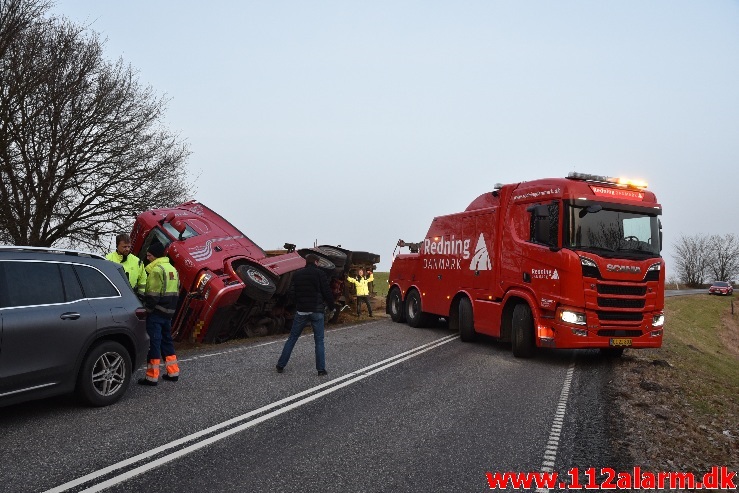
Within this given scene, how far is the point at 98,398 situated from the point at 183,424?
1.26m

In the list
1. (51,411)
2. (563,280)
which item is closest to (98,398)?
(51,411)

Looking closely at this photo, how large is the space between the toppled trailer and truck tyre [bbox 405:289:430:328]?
3.40 m

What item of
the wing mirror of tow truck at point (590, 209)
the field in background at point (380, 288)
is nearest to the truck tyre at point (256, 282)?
the wing mirror of tow truck at point (590, 209)

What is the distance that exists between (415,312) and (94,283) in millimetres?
10394

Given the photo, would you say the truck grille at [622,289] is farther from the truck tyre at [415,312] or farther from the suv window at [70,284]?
the suv window at [70,284]

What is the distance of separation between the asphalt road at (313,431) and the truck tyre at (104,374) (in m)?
0.17

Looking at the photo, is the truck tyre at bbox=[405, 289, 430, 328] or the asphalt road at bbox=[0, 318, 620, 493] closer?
the asphalt road at bbox=[0, 318, 620, 493]

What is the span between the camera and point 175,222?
43.7 feet

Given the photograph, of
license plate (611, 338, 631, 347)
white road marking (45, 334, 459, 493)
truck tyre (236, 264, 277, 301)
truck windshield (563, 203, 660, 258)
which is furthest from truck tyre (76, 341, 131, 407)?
license plate (611, 338, 631, 347)

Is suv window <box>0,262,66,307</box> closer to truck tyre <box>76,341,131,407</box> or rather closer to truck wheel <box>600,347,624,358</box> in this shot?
truck tyre <box>76,341,131,407</box>

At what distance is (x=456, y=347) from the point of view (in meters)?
12.3

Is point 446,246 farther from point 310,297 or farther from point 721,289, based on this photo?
point 721,289

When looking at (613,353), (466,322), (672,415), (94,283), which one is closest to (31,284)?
(94,283)

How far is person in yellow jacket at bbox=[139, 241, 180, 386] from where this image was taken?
805 centimetres
